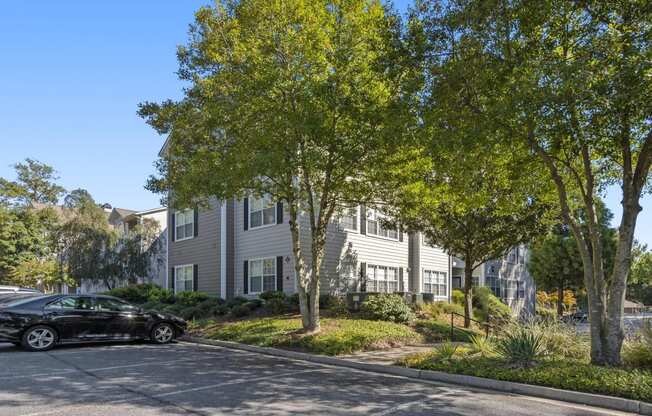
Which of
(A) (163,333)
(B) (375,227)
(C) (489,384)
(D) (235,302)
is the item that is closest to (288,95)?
(A) (163,333)

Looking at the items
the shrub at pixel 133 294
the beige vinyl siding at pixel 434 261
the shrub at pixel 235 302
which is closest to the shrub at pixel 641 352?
the shrub at pixel 235 302

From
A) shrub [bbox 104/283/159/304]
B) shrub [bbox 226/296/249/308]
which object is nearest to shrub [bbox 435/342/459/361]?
shrub [bbox 226/296/249/308]

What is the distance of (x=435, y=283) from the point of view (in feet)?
98.8

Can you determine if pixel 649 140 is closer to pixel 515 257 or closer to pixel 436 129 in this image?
pixel 436 129

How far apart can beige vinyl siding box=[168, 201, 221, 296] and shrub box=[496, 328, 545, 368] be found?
16.7 m

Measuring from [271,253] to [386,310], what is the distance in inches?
245

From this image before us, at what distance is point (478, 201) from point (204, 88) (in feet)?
27.1

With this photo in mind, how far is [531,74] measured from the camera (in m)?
9.74

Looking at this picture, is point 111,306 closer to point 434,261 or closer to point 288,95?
point 288,95

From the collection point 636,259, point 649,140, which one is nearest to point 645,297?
point 636,259

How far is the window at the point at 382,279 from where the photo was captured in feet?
83.6

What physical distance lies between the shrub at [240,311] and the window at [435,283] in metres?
11.8

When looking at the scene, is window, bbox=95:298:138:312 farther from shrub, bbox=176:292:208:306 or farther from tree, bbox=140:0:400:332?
shrub, bbox=176:292:208:306

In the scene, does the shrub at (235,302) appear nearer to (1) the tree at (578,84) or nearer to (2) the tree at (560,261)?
(1) the tree at (578,84)
